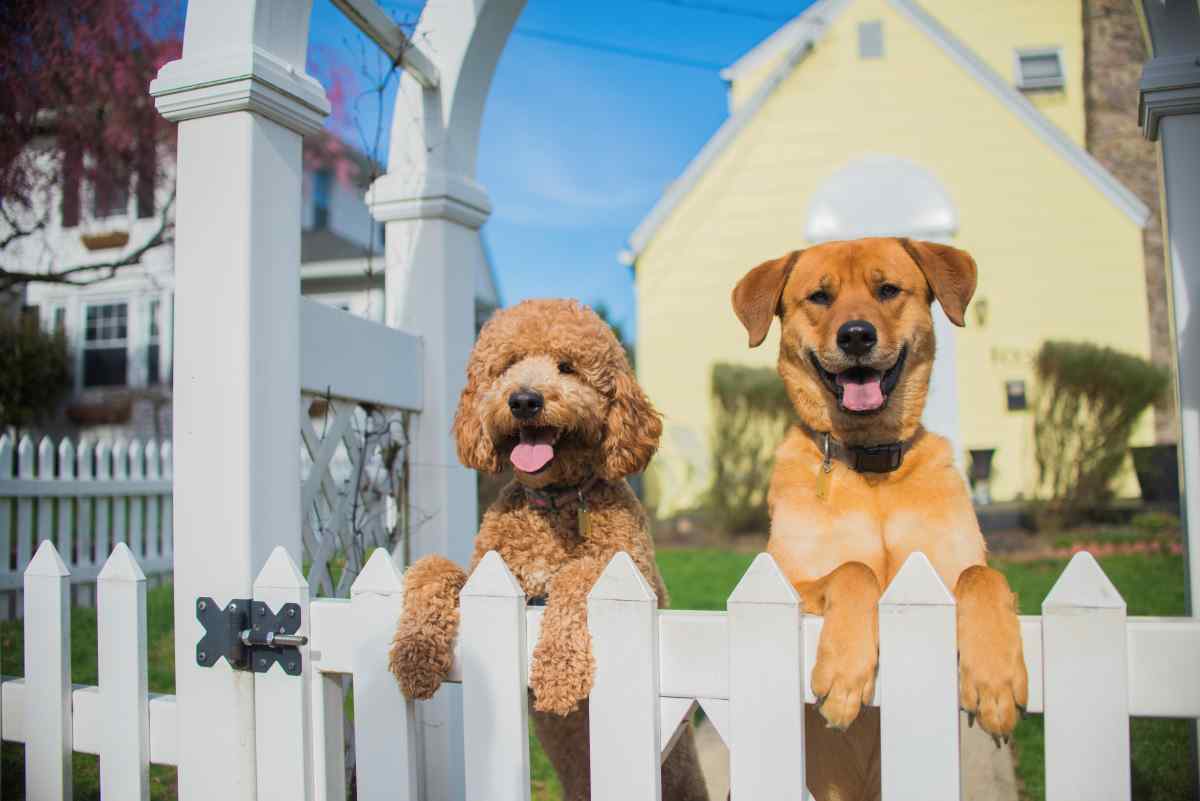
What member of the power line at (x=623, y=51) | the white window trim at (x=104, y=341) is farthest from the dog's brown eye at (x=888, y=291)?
the white window trim at (x=104, y=341)

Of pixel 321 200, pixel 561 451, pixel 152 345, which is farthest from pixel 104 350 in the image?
pixel 561 451

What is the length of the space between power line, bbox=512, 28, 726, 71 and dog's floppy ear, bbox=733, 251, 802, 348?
40.7 feet

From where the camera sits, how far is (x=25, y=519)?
643 cm

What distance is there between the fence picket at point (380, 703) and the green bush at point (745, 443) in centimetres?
873

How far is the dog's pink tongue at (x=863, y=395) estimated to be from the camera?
80.4 inches

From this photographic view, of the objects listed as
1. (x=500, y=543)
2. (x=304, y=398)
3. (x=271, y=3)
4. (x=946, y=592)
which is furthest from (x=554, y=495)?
(x=271, y=3)

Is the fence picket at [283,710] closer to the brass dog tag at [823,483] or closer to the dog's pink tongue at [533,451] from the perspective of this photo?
the dog's pink tongue at [533,451]

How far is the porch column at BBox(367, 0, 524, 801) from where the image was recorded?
2881mm

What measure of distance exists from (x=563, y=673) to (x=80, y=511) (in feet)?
23.6

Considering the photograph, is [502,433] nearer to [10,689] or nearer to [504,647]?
[504,647]

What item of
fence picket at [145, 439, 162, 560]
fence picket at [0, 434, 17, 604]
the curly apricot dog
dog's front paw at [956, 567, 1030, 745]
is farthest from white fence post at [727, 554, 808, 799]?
fence picket at [145, 439, 162, 560]

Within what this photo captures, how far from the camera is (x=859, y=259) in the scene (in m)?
2.28

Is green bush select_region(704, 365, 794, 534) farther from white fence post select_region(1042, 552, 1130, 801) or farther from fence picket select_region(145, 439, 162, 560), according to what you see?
white fence post select_region(1042, 552, 1130, 801)

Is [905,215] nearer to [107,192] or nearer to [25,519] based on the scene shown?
[107,192]
